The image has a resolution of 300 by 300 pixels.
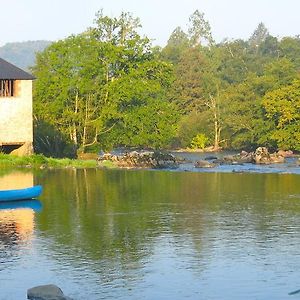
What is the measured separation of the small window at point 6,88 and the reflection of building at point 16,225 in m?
21.0

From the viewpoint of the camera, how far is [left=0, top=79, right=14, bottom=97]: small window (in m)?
49.6

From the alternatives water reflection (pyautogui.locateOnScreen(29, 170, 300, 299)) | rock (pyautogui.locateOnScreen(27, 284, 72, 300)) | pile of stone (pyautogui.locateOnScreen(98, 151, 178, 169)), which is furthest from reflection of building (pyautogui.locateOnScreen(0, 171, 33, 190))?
rock (pyautogui.locateOnScreen(27, 284, 72, 300))

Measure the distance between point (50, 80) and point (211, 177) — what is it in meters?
18.4

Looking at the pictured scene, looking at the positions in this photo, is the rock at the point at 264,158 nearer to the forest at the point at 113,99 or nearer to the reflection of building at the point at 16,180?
the forest at the point at 113,99

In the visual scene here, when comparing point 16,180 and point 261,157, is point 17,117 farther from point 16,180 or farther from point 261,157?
point 261,157

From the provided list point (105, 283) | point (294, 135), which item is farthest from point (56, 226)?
point (294, 135)

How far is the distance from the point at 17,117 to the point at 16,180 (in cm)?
1193

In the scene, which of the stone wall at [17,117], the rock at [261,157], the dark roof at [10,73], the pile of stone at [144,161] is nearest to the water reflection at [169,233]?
the stone wall at [17,117]

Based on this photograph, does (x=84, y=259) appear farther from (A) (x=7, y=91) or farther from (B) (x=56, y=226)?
(A) (x=7, y=91)

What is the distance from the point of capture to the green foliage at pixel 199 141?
8188cm

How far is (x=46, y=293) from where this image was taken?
656 inches

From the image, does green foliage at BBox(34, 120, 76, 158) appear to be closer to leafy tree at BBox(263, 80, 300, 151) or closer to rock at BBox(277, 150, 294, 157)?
rock at BBox(277, 150, 294, 157)

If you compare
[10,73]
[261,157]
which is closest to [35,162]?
[10,73]

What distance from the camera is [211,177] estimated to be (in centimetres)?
4431
